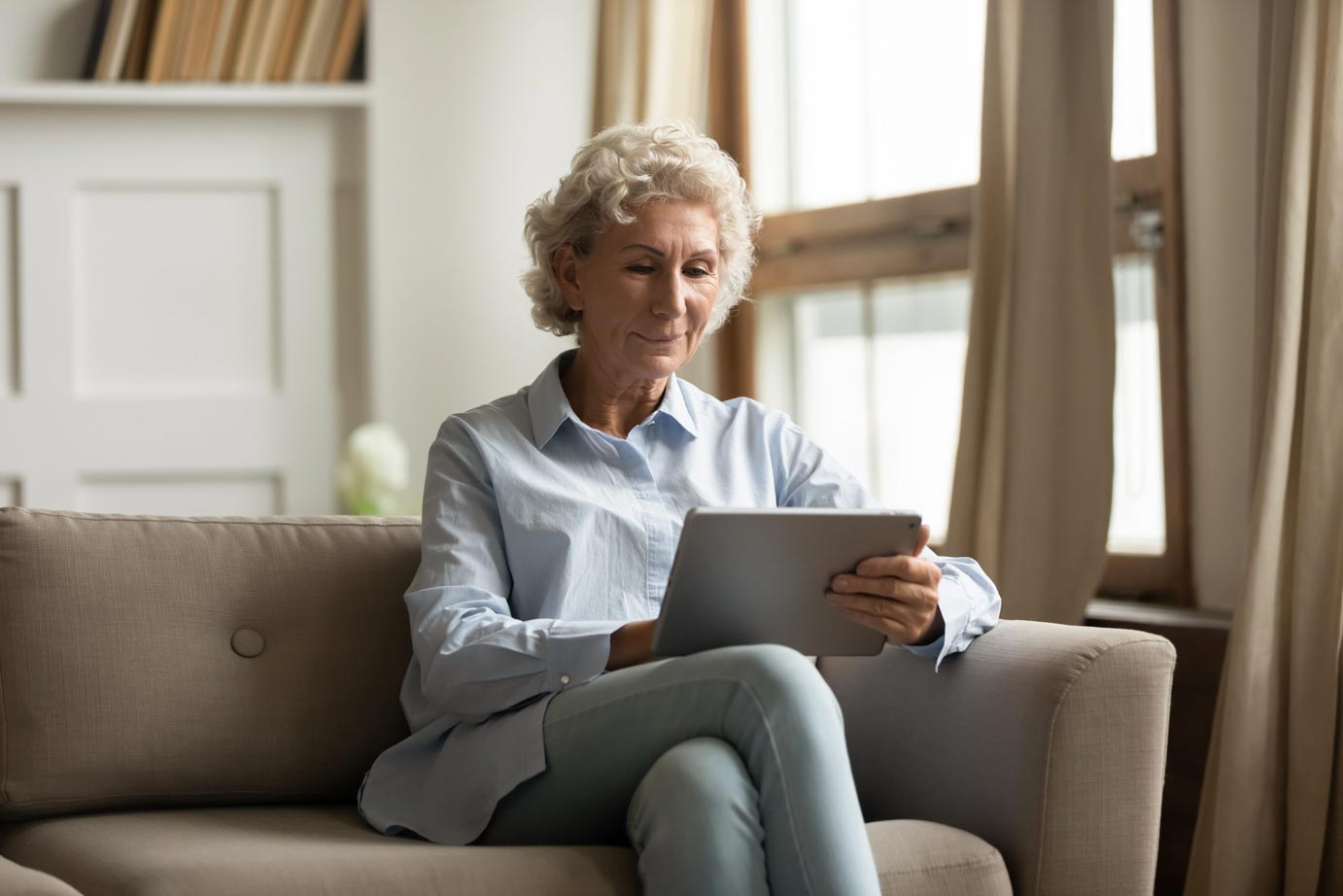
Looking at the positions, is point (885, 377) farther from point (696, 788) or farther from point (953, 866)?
point (696, 788)

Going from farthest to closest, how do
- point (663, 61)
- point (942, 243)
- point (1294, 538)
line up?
point (663, 61), point (942, 243), point (1294, 538)

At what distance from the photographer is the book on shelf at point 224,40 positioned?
11.4 feet

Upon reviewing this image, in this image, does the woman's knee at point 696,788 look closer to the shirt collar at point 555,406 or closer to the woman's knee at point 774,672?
the woman's knee at point 774,672

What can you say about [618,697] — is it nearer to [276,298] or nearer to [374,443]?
[374,443]

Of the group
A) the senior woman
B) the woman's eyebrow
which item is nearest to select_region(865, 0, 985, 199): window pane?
the senior woman

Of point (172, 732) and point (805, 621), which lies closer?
point (805, 621)

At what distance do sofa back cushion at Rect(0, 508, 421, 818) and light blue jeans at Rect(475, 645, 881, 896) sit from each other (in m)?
0.35

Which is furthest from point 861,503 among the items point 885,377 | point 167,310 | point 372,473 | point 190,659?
point 167,310

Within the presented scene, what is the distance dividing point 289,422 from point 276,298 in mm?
300

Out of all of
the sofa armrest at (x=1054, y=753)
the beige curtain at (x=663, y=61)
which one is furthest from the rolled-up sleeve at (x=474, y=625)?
the beige curtain at (x=663, y=61)

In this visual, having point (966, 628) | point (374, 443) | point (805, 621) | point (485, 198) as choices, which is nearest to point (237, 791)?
point (805, 621)

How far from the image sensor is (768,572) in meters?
1.46

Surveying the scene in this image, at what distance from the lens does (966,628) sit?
1.65m

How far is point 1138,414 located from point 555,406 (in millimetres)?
1222
